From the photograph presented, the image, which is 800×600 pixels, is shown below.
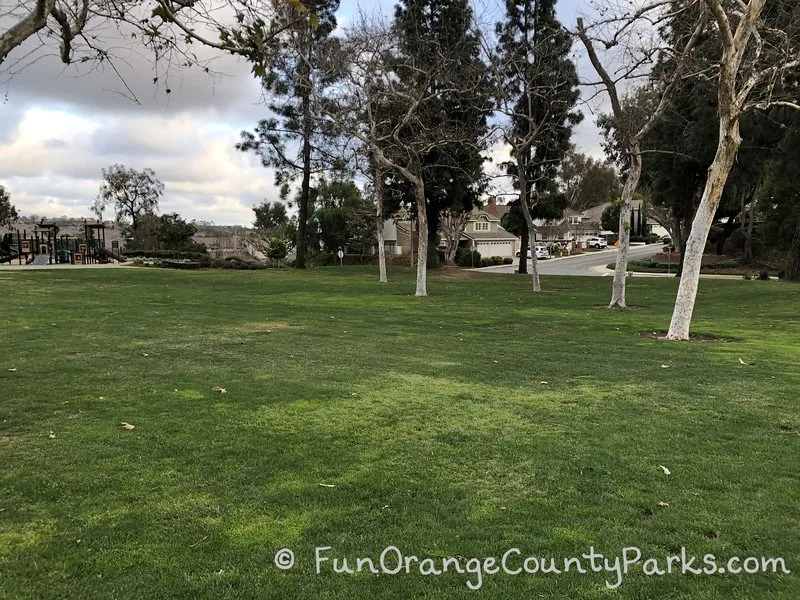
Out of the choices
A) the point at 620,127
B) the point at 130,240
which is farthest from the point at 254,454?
the point at 130,240

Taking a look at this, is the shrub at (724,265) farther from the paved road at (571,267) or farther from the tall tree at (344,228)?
the tall tree at (344,228)

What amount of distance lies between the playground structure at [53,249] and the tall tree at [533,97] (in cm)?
2990

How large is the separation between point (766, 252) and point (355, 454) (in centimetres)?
4971

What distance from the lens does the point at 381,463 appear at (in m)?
4.45

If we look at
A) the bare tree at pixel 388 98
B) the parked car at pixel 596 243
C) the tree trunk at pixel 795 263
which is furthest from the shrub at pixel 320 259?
the parked car at pixel 596 243

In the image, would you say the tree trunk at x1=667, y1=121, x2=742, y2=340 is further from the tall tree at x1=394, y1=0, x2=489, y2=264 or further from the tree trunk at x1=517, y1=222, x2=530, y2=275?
the tree trunk at x1=517, y1=222, x2=530, y2=275

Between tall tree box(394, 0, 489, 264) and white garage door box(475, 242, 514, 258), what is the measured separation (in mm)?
23773

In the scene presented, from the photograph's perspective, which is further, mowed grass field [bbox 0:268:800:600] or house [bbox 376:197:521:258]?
house [bbox 376:197:521:258]

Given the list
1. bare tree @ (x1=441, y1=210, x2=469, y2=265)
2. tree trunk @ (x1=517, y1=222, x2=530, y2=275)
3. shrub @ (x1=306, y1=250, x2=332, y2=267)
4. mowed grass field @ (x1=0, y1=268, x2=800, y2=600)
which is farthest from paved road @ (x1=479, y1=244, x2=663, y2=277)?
mowed grass field @ (x1=0, y1=268, x2=800, y2=600)

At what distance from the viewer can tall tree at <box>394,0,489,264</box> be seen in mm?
22953

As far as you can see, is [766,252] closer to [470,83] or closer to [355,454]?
[470,83]

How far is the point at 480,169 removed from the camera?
3544cm

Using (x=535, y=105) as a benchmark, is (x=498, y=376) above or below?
below

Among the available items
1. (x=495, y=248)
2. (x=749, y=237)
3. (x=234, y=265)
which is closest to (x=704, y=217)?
(x=234, y=265)
